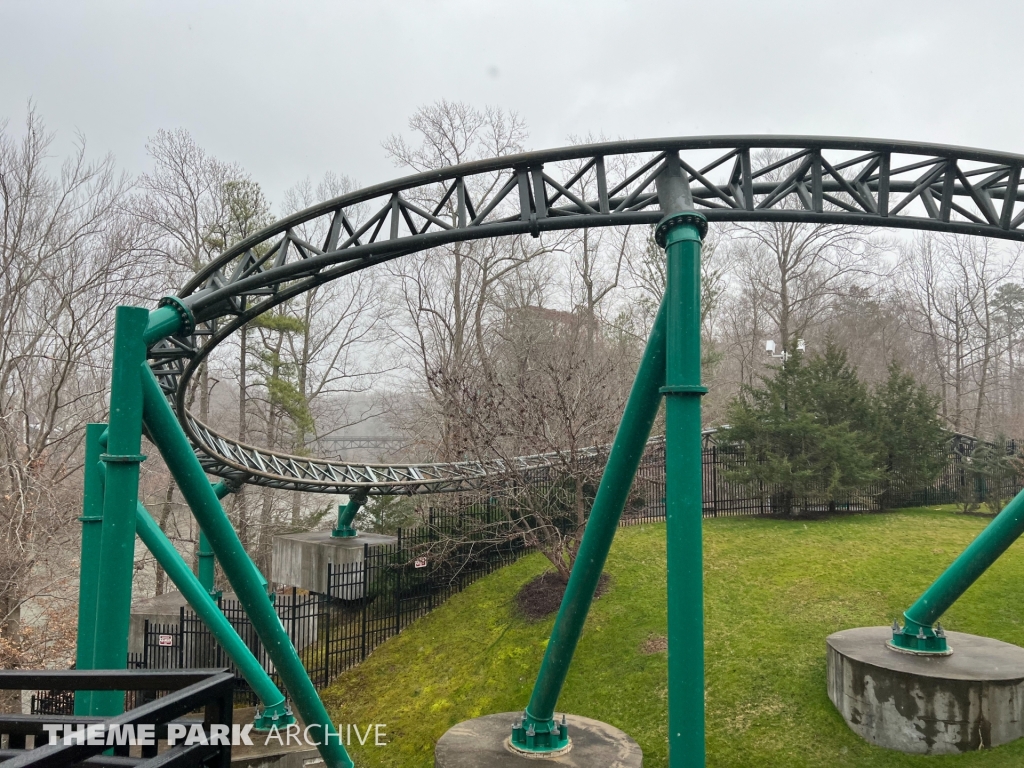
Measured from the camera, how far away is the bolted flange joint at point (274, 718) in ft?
33.0

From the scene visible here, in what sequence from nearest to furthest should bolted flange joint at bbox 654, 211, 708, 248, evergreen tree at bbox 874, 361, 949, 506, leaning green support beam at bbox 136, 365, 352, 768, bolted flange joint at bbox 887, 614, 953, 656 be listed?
1. bolted flange joint at bbox 654, 211, 708, 248
2. leaning green support beam at bbox 136, 365, 352, 768
3. bolted flange joint at bbox 887, 614, 953, 656
4. evergreen tree at bbox 874, 361, 949, 506

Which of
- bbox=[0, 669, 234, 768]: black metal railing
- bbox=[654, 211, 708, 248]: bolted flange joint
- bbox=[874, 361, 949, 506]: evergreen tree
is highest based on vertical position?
bbox=[654, 211, 708, 248]: bolted flange joint

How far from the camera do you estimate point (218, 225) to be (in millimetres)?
22719

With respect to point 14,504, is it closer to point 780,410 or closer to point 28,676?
point 28,676

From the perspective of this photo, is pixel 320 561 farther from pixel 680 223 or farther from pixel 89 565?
pixel 680 223

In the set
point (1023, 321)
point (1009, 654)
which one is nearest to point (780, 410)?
point (1009, 654)

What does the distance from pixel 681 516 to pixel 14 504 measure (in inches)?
578

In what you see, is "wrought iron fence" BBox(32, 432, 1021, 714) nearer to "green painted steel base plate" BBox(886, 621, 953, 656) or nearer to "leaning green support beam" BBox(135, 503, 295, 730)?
"green painted steel base plate" BBox(886, 621, 953, 656)

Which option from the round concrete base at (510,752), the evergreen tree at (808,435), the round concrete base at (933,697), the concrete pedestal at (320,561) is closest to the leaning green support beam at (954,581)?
the round concrete base at (933,697)

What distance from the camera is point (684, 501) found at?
436cm

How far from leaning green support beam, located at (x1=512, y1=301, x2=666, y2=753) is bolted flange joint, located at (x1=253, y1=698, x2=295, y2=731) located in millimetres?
4595

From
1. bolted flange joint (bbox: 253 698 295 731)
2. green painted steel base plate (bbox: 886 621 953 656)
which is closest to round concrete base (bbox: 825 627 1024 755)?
green painted steel base plate (bbox: 886 621 953 656)

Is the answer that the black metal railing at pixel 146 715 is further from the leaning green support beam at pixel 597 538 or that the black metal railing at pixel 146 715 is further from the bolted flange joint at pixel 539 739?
the bolted flange joint at pixel 539 739

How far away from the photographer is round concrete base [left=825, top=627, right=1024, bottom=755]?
7.62 meters
